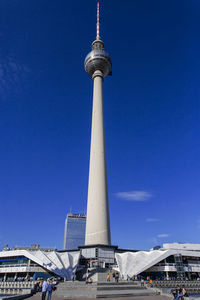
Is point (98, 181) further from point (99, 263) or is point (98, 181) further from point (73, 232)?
point (73, 232)

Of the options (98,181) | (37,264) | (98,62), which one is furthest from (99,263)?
(98,62)

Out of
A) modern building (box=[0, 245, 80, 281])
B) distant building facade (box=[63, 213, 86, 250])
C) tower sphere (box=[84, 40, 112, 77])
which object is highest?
tower sphere (box=[84, 40, 112, 77])

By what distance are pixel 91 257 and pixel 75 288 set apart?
1849cm

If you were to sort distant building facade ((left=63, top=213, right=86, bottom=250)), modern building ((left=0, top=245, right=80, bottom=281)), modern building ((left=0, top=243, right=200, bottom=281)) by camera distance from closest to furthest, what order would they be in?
modern building ((left=0, top=245, right=80, bottom=281)) < modern building ((left=0, top=243, right=200, bottom=281)) < distant building facade ((left=63, top=213, right=86, bottom=250))

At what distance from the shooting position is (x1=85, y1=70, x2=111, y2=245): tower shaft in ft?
143

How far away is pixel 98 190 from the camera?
47312mm

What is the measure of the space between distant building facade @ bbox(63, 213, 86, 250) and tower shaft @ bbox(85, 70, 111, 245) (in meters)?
133

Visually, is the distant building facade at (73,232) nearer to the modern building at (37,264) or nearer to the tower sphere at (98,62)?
the tower sphere at (98,62)

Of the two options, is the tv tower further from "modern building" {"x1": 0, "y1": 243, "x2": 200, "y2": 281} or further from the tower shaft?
→ "modern building" {"x1": 0, "y1": 243, "x2": 200, "y2": 281}

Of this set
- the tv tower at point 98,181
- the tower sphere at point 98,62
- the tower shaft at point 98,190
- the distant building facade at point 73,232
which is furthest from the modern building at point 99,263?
the distant building facade at point 73,232

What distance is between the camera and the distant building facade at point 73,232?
17125 cm

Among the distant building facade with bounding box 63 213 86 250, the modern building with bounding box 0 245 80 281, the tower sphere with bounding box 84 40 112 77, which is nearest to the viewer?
the modern building with bounding box 0 245 80 281

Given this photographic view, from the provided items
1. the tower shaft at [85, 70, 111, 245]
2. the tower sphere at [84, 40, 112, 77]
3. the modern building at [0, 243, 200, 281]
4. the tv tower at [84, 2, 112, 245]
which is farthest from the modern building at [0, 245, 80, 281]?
the tower sphere at [84, 40, 112, 77]

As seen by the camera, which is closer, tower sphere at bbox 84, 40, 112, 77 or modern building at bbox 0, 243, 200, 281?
modern building at bbox 0, 243, 200, 281
